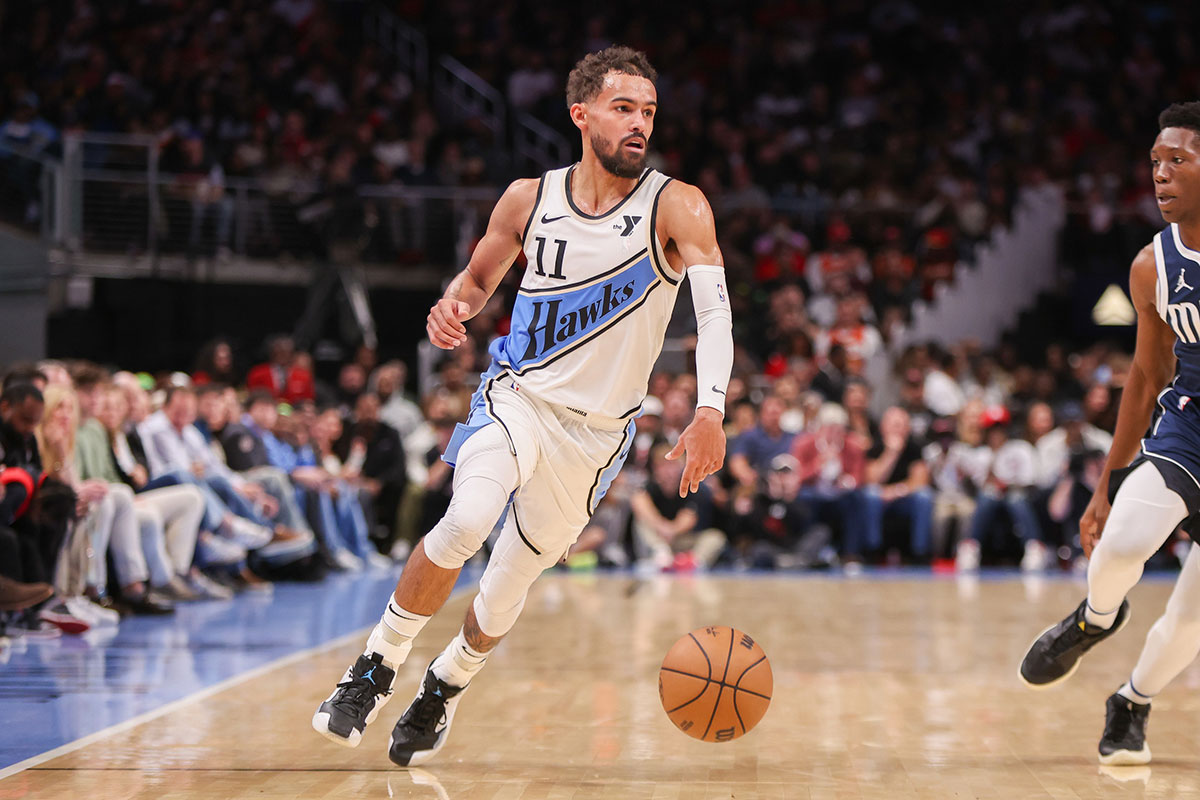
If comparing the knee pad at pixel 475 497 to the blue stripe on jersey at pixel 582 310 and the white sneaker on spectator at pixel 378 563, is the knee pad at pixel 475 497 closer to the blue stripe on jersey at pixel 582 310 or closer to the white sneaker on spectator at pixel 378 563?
the blue stripe on jersey at pixel 582 310

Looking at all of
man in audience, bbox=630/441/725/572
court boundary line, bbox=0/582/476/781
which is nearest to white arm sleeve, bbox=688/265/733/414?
court boundary line, bbox=0/582/476/781

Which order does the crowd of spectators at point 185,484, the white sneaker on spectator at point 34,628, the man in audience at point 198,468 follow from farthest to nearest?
the man in audience at point 198,468, the white sneaker on spectator at point 34,628, the crowd of spectators at point 185,484

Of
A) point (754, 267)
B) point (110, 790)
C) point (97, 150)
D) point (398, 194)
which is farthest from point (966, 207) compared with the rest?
point (110, 790)

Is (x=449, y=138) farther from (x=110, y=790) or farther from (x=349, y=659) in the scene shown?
(x=110, y=790)

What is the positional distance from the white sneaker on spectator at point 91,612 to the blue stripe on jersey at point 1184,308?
6.03 m

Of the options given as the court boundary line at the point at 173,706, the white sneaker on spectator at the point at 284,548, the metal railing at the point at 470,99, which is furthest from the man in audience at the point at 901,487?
the court boundary line at the point at 173,706

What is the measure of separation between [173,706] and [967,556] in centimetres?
945

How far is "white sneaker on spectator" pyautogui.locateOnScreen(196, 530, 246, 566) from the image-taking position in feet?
31.8

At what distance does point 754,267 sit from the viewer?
16.6 metres

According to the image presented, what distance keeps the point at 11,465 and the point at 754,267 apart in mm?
10836

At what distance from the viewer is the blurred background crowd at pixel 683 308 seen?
1023 cm

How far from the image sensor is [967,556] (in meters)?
13.3

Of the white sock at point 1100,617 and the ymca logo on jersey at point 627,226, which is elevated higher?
the ymca logo on jersey at point 627,226

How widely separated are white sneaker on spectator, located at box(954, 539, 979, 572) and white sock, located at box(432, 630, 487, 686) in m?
9.42
